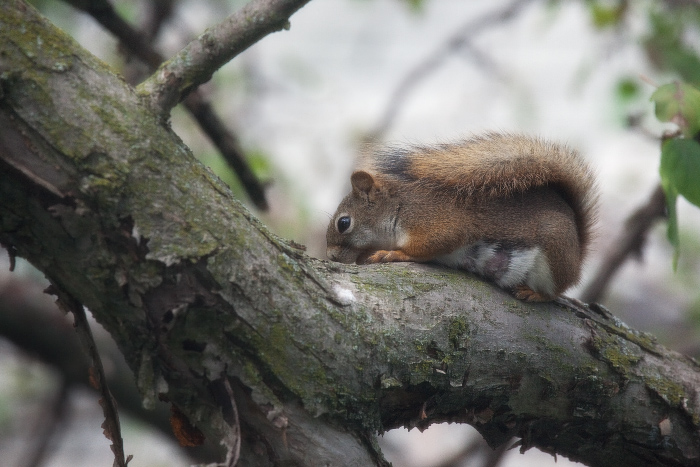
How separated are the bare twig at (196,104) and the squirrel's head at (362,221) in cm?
36

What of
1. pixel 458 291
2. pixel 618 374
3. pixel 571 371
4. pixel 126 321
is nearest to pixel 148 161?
pixel 126 321

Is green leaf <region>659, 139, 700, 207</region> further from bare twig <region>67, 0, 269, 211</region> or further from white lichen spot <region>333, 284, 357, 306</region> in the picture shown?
bare twig <region>67, 0, 269, 211</region>

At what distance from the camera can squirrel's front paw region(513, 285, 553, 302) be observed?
1.96 metres

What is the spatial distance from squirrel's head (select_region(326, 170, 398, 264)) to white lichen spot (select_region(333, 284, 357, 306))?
1.06 m

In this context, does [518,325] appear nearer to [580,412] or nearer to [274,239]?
[580,412]

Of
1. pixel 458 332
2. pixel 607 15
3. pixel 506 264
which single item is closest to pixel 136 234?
pixel 458 332

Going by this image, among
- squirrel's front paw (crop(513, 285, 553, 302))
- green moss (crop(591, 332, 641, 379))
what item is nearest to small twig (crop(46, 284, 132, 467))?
squirrel's front paw (crop(513, 285, 553, 302))

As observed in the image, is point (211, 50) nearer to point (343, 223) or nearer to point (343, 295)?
point (343, 295)

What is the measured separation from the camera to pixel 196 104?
8.15 ft

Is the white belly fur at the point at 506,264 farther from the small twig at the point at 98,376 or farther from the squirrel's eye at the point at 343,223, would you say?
the small twig at the point at 98,376

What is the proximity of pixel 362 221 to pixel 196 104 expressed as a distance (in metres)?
0.81

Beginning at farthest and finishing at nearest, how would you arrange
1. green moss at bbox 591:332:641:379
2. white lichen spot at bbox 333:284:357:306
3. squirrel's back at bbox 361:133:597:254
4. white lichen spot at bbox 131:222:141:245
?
1. squirrel's back at bbox 361:133:597:254
2. green moss at bbox 591:332:641:379
3. white lichen spot at bbox 333:284:357:306
4. white lichen spot at bbox 131:222:141:245

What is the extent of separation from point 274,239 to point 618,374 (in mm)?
1084

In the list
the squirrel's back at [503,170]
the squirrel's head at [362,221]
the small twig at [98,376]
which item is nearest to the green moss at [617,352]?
the squirrel's back at [503,170]
